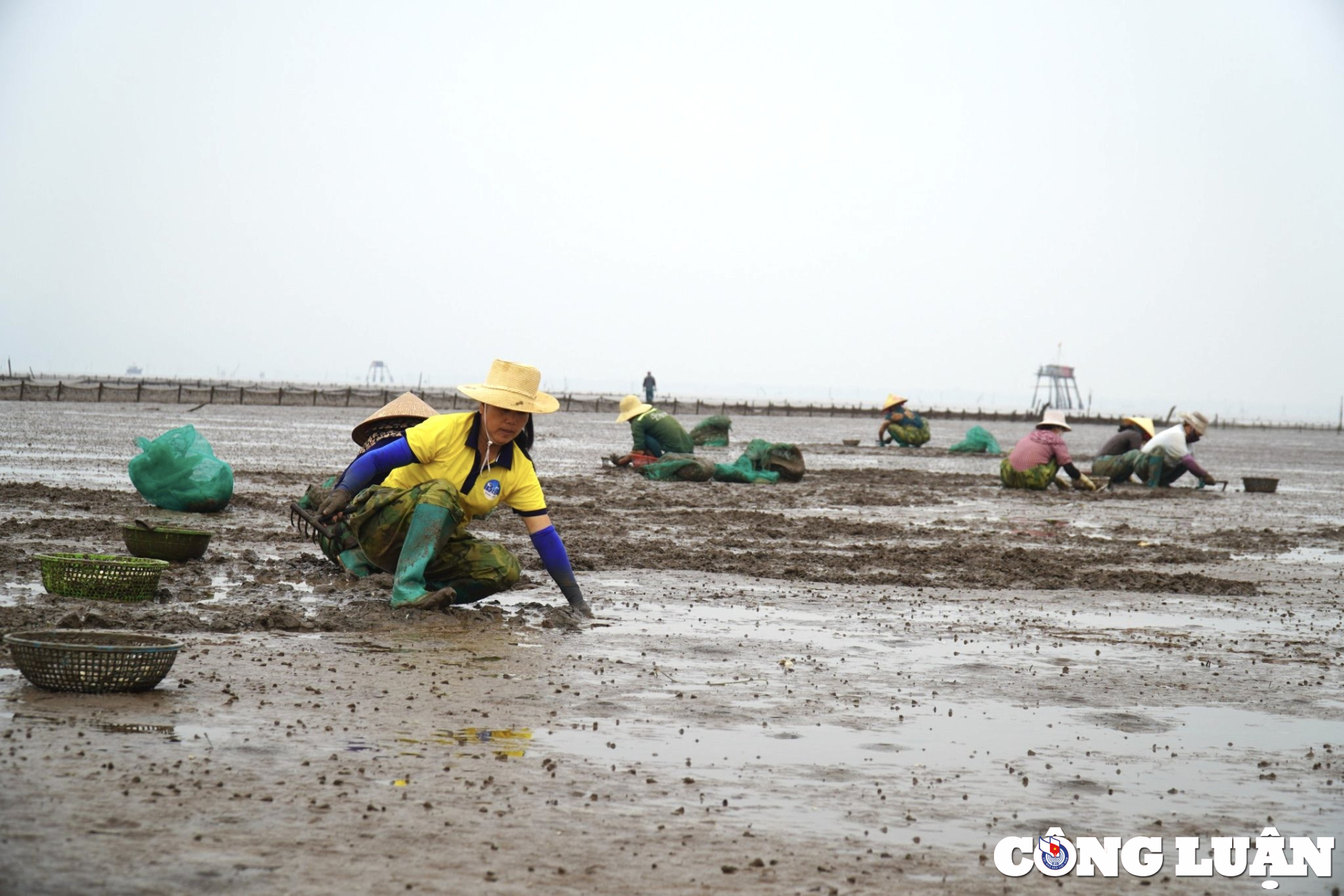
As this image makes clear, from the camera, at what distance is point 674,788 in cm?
438

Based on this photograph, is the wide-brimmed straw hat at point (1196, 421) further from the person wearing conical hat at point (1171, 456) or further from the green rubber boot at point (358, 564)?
the green rubber boot at point (358, 564)

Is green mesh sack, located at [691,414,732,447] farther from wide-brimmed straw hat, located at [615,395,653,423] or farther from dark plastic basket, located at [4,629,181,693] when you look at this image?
dark plastic basket, located at [4,629,181,693]

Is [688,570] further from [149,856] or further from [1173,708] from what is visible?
[149,856]

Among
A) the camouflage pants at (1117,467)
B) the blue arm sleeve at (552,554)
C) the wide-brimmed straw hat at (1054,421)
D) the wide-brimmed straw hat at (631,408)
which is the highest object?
the wide-brimmed straw hat at (1054,421)

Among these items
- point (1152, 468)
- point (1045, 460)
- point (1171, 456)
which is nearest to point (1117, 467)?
point (1152, 468)

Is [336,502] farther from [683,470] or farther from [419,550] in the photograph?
[683,470]

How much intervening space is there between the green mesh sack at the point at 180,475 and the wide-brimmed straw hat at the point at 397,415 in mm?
3343

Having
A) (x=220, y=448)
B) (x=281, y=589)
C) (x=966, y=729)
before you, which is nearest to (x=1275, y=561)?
(x=966, y=729)

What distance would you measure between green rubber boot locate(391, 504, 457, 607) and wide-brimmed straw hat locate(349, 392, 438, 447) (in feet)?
6.43

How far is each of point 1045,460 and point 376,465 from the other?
1273 cm

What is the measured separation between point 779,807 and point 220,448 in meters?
20.1

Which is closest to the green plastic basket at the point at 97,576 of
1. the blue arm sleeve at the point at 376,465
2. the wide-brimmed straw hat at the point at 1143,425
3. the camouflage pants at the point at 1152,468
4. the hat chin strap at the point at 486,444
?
the blue arm sleeve at the point at 376,465

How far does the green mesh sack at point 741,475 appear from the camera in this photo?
725 inches

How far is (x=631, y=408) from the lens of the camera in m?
19.3
